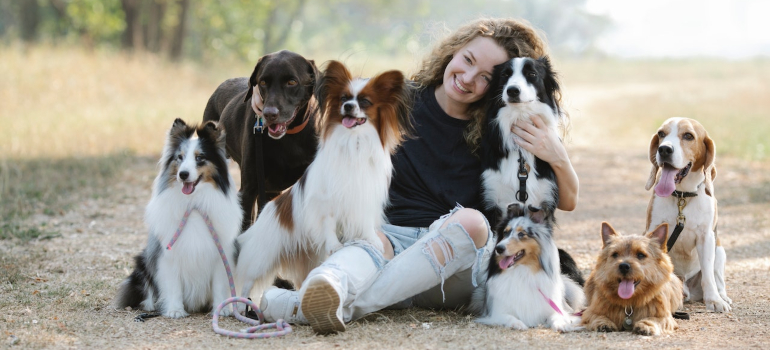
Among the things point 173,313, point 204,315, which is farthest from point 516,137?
point 173,313

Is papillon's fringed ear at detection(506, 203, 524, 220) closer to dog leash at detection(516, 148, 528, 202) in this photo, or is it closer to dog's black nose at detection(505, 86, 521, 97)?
dog leash at detection(516, 148, 528, 202)

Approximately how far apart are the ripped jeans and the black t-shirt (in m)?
0.25

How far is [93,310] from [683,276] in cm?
346

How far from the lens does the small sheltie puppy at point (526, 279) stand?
12.2ft

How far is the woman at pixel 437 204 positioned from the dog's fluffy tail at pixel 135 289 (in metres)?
0.75

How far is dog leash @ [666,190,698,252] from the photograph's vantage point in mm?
4191

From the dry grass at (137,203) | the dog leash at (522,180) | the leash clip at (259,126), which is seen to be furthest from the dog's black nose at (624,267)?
the leash clip at (259,126)

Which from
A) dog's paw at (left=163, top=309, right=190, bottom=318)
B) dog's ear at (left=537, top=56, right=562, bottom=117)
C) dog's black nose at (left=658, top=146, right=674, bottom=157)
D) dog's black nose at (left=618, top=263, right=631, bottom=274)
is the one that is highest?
dog's ear at (left=537, top=56, right=562, bottom=117)

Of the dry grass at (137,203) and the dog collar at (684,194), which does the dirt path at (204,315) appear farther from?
the dog collar at (684,194)

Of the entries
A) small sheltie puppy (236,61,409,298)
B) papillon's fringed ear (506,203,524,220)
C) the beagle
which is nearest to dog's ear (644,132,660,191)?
the beagle

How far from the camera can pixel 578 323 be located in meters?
3.78

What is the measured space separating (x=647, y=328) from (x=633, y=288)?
0.67ft

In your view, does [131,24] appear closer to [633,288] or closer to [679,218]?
[679,218]

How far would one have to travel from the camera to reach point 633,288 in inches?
141
